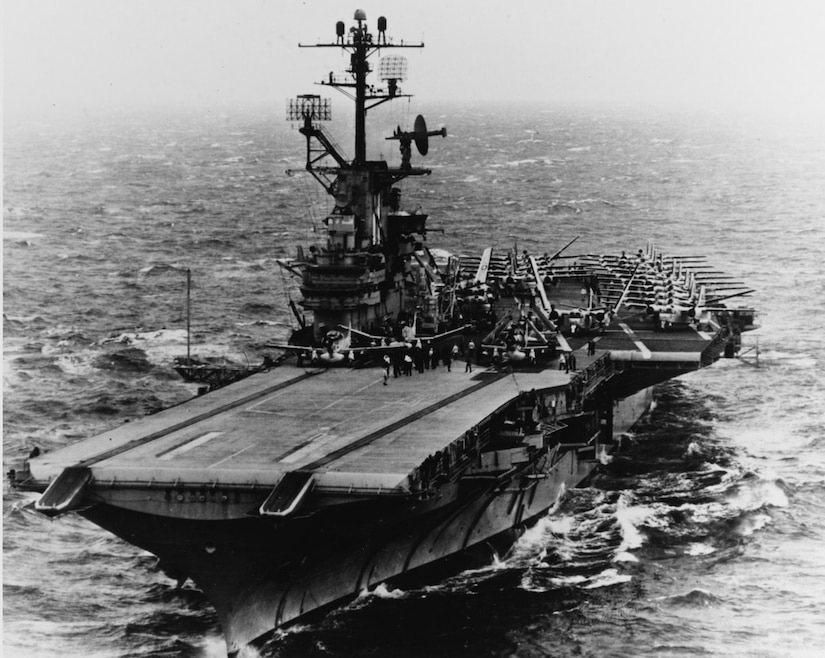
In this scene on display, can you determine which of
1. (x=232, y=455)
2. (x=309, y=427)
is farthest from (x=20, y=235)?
(x=232, y=455)

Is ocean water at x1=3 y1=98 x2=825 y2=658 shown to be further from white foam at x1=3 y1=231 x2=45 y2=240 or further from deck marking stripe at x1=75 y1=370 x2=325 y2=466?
deck marking stripe at x1=75 y1=370 x2=325 y2=466

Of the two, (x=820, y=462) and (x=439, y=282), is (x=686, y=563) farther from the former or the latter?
(x=439, y=282)

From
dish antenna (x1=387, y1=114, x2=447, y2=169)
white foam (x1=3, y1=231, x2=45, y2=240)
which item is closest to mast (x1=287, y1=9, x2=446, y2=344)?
dish antenna (x1=387, y1=114, x2=447, y2=169)

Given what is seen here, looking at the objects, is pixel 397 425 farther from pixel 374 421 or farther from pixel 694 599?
pixel 694 599

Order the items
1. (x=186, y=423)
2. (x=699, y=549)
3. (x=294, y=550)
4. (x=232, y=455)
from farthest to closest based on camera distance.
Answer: (x=699, y=549) < (x=186, y=423) < (x=232, y=455) < (x=294, y=550)

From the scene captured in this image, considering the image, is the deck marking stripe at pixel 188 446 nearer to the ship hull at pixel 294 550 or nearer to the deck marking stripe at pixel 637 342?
the ship hull at pixel 294 550

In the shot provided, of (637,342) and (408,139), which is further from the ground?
(408,139)
